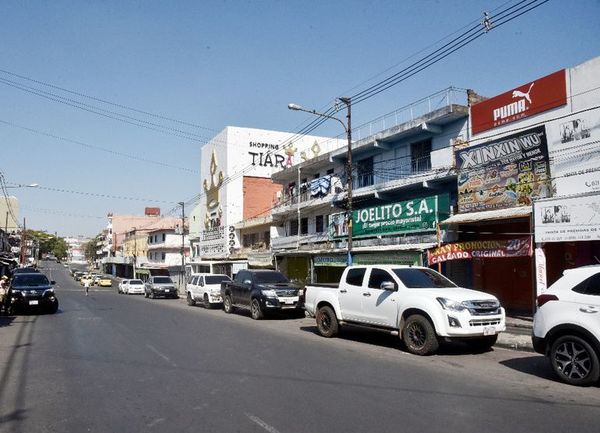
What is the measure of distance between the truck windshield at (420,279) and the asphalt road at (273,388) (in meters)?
1.45

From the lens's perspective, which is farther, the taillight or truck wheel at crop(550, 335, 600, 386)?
the taillight

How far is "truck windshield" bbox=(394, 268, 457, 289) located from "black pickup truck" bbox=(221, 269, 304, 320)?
7762mm

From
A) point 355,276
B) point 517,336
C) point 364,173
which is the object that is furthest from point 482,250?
point 364,173

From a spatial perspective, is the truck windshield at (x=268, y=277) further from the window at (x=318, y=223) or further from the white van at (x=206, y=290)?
the window at (x=318, y=223)

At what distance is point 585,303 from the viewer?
24.8ft

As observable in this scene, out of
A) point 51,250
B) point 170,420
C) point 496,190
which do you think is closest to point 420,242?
point 496,190

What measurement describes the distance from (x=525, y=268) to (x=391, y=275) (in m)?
10.00

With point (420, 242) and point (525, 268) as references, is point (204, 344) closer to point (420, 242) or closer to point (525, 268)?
point (420, 242)

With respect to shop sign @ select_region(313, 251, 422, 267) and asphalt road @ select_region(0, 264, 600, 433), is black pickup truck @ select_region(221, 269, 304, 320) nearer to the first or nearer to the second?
shop sign @ select_region(313, 251, 422, 267)

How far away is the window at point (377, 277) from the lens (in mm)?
12055

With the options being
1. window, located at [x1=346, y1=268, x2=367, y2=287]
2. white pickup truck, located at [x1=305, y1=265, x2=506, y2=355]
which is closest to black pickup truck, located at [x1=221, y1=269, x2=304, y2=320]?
white pickup truck, located at [x1=305, y1=265, x2=506, y2=355]

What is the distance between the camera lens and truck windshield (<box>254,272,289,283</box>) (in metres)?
20.0

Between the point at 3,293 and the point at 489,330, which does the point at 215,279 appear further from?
the point at 489,330

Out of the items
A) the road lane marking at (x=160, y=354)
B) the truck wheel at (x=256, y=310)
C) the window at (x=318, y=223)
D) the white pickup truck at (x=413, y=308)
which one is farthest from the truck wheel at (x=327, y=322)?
the window at (x=318, y=223)
